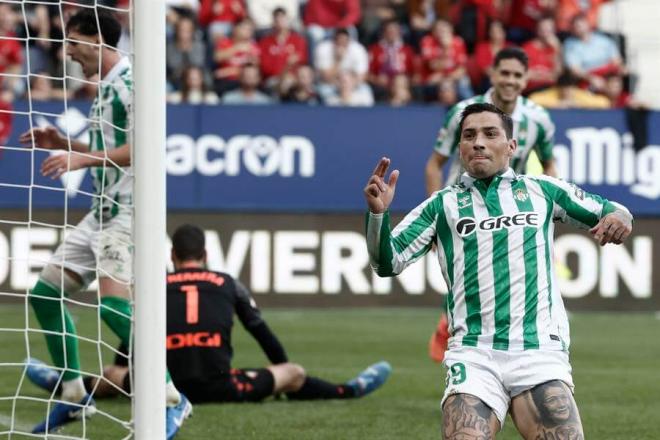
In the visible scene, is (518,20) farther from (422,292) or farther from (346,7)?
(422,292)

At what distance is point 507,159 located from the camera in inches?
215

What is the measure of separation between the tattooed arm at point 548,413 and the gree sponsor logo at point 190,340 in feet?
9.45

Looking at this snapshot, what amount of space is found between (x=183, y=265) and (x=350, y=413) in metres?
1.25

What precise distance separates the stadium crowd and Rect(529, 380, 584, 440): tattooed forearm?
10446 mm

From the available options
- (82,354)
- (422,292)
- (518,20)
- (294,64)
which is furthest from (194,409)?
(518,20)

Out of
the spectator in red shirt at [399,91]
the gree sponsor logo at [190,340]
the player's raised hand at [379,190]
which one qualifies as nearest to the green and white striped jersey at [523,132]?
the gree sponsor logo at [190,340]

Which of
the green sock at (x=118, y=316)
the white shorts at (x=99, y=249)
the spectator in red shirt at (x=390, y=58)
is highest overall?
the spectator in red shirt at (x=390, y=58)

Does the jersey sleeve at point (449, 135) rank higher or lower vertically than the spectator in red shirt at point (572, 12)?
lower

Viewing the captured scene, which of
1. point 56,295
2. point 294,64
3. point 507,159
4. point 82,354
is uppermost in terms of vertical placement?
point 294,64

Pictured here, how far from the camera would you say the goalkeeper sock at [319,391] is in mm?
8289

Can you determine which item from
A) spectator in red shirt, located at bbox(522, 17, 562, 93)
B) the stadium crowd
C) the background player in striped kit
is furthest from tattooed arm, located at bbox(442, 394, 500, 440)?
spectator in red shirt, located at bbox(522, 17, 562, 93)

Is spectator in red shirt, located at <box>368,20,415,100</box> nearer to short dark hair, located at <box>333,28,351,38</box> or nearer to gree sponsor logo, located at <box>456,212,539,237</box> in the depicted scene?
short dark hair, located at <box>333,28,351,38</box>

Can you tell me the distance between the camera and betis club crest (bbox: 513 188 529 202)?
539 cm

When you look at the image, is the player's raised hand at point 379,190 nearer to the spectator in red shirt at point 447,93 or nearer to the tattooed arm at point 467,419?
the tattooed arm at point 467,419
